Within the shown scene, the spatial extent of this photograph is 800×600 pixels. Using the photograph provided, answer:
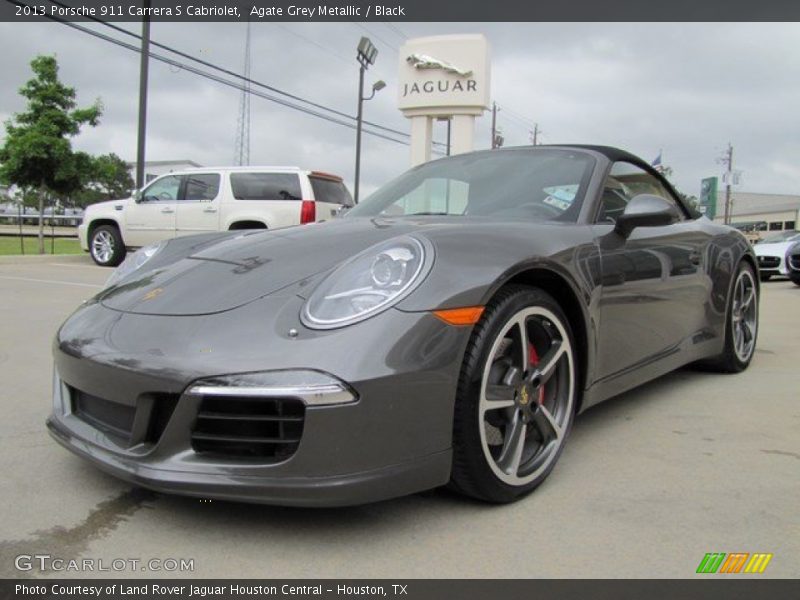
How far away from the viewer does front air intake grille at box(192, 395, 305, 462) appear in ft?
5.99

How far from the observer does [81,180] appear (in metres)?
15.4

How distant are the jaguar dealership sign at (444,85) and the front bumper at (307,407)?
20.6 meters

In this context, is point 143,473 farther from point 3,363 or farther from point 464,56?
point 464,56

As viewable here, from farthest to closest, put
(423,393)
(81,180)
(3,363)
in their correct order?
1. (81,180)
2. (3,363)
3. (423,393)

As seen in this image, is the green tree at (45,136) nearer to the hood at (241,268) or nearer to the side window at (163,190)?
the side window at (163,190)

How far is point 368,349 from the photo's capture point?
1.85 metres

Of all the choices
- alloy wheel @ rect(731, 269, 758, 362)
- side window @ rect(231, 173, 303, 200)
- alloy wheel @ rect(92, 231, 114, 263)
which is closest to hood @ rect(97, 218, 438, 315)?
alloy wheel @ rect(731, 269, 758, 362)

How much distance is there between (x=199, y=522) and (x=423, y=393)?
2.54 ft

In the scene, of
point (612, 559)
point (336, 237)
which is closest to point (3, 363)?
point (336, 237)

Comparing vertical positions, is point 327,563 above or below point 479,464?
below

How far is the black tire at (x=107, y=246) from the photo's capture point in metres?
12.6

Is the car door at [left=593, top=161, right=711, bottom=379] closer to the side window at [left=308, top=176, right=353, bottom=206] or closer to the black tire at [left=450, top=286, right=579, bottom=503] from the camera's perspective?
the black tire at [left=450, top=286, right=579, bottom=503]
